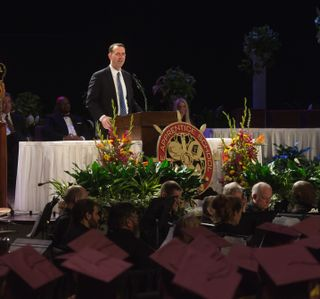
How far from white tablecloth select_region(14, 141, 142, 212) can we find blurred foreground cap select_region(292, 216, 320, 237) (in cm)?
364

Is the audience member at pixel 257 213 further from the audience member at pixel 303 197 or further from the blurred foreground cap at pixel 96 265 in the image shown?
the blurred foreground cap at pixel 96 265

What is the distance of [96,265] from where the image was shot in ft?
13.8

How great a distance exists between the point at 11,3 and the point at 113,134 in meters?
7.96

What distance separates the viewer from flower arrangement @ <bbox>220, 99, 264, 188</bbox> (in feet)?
29.2

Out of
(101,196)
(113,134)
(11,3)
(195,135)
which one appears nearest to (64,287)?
(101,196)

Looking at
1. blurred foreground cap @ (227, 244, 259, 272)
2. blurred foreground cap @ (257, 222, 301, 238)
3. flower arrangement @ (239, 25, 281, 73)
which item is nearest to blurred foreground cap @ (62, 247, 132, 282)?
blurred foreground cap @ (227, 244, 259, 272)

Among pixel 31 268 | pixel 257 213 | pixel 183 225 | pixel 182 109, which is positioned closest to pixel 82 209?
pixel 183 225

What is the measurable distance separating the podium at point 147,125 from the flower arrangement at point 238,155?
0.62 meters

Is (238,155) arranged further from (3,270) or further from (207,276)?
(207,276)

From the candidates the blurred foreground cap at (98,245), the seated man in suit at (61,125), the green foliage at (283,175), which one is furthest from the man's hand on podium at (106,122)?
the blurred foreground cap at (98,245)

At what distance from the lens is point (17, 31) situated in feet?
51.8

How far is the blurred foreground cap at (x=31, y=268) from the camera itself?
13.8ft

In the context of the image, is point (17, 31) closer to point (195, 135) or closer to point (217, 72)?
point (217, 72)

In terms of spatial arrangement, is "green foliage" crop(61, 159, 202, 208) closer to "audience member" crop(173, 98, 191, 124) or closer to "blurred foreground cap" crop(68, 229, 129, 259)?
"audience member" crop(173, 98, 191, 124)
